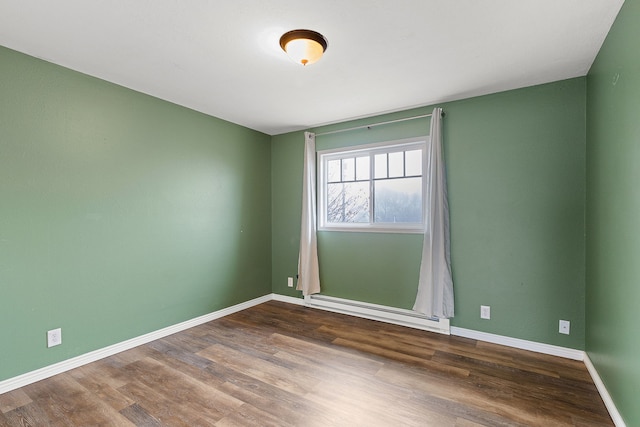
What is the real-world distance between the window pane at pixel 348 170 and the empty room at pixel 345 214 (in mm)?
32

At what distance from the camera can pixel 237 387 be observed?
212 cm

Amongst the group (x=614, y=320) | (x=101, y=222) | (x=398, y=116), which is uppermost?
(x=398, y=116)

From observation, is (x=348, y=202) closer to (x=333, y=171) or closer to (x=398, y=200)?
(x=333, y=171)

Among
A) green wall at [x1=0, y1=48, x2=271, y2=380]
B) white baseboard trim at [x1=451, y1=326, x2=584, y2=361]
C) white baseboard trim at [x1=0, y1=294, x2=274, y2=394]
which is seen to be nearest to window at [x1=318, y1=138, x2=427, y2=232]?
white baseboard trim at [x1=451, y1=326, x2=584, y2=361]

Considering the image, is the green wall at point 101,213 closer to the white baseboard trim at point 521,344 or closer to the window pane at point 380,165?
the window pane at point 380,165

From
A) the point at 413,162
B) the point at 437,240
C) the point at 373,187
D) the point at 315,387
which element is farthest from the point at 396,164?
the point at 315,387

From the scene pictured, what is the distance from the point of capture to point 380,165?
3600mm

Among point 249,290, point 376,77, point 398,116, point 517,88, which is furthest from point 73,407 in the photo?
point 517,88

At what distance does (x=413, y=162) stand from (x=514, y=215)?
3.72ft

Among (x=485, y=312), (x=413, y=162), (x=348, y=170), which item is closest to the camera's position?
(x=485, y=312)

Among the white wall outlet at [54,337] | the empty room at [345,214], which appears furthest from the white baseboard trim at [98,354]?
the white wall outlet at [54,337]

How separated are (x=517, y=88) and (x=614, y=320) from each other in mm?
2027

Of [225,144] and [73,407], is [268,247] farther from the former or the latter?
[73,407]

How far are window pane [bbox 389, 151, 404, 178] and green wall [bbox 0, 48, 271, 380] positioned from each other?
195cm
